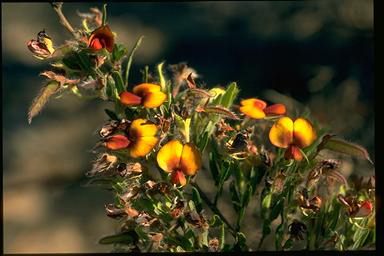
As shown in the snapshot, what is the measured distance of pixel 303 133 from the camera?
820mm

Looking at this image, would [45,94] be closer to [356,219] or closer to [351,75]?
[356,219]

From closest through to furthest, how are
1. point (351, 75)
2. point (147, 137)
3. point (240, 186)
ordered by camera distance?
point (147, 137) < point (240, 186) < point (351, 75)

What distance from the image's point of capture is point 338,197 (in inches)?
33.1

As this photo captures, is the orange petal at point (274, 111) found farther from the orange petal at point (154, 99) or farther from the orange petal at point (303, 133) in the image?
the orange petal at point (154, 99)

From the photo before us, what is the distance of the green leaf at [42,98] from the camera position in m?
0.79

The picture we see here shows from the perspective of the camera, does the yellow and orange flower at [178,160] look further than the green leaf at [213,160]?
No

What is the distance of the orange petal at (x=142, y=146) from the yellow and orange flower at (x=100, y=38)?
5.3 inches

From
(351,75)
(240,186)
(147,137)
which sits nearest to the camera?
(147,137)

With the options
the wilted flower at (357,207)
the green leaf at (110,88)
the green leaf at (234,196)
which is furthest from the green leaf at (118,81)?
the wilted flower at (357,207)

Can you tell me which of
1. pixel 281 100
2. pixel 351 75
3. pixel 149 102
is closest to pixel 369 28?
pixel 351 75

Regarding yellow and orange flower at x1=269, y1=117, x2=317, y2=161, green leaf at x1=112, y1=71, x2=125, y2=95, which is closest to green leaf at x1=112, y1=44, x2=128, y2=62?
green leaf at x1=112, y1=71, x2=125, y2=95

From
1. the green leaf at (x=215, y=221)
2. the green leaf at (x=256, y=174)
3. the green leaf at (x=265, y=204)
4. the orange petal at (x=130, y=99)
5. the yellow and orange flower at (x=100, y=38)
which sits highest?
the yellow and orange flower at (x=100, y=38)

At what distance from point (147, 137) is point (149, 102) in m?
0.05

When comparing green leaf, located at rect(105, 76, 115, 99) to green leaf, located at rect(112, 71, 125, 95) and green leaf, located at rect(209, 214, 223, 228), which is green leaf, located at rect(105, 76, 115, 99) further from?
green leaf, located at rect(209, 214, 223, 228)
